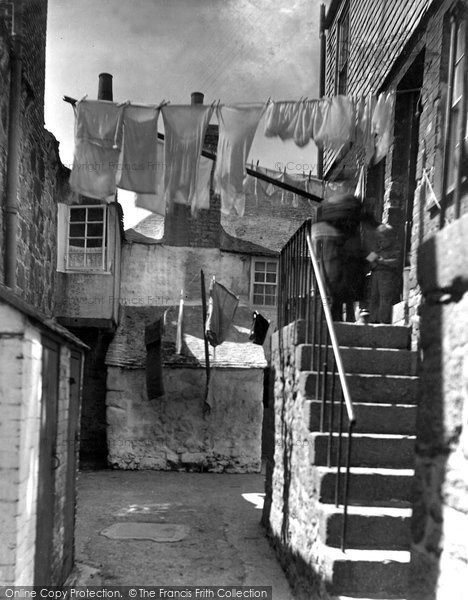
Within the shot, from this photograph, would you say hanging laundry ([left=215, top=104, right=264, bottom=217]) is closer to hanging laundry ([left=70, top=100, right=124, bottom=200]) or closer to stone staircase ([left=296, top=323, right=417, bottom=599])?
hanging laundry ([left=70, top=100, right=124, bottom=200])

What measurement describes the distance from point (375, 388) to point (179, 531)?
4.06 metres

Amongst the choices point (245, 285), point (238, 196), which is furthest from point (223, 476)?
point (238, 196)

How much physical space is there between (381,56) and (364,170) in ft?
5.78

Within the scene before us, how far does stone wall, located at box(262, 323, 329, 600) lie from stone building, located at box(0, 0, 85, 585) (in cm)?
208

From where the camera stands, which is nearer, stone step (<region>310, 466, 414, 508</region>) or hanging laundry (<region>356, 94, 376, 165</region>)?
stone step (<region>310, 466, 414, 508</region>)

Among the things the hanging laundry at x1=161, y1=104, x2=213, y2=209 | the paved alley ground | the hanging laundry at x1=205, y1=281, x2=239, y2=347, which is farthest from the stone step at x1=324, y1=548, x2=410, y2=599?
the hanging laundry at x1=205, y1=281, x2=239, y2=347

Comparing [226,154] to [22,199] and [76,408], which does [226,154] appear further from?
[76,408]

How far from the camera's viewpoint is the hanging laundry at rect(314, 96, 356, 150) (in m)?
8.28

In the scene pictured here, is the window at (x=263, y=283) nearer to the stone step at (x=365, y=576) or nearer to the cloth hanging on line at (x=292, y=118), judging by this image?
the cloth hanging on line at (x=292, y=118)

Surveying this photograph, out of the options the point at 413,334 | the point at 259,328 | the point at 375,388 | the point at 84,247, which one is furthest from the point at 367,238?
the point at 84,247

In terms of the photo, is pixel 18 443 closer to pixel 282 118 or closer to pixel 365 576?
pixel 365 576

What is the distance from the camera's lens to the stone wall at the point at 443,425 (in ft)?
8.50

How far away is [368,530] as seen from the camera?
4258 millimetres

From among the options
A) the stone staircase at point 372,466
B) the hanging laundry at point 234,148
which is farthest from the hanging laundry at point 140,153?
the stone staircase at point 372,466
